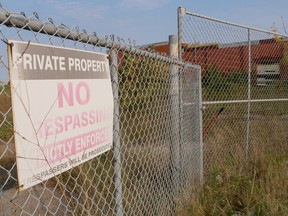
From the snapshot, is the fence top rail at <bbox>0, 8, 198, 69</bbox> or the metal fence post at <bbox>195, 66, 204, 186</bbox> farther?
the metal fence post at <bbox>195, 66, 204, 186</bbox>

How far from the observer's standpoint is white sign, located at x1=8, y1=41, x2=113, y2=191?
132 cm

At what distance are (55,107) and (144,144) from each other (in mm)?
1691

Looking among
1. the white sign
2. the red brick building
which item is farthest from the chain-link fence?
the white sign

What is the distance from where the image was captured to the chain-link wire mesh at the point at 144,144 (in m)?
2.25

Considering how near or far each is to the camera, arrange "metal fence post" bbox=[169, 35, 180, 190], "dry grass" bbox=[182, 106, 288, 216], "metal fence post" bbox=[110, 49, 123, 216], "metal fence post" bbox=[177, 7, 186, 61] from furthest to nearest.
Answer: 1. "metal fence post" bbox=[177, 7, 186, 61]
2. "dry grass" bbox=[182, 106, 288, 216]
3. "metal fence post" bbox=[169, 35, 180, 190]
4. "metal fence post" bbox=[110, 49, 123, 216]

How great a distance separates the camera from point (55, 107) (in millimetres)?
1505

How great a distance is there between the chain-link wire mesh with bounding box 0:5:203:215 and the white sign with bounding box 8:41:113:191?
21 cm

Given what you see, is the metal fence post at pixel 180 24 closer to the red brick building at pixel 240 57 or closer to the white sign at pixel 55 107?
the red brick building at pixel 240 57

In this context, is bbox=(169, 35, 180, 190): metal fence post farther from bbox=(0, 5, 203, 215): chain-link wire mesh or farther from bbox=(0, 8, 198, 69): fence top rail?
bbox=(0, 8, 198, 69): fence top rail

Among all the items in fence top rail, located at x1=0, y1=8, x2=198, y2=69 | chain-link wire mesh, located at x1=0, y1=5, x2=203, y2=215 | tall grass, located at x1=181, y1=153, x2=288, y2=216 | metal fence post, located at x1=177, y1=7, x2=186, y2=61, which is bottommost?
tall grass, located at x1=181, y1=153, x2=288, y2=216

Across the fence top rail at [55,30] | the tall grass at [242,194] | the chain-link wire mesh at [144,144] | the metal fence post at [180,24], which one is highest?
the metal fence post at [180,24]

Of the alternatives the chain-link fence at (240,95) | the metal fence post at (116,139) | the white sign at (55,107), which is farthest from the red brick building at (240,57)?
the white sign at (55,107)

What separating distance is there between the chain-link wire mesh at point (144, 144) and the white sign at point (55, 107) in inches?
8.3

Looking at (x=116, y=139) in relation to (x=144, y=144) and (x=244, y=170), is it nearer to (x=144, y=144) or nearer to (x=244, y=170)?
(x=144, y=144)
